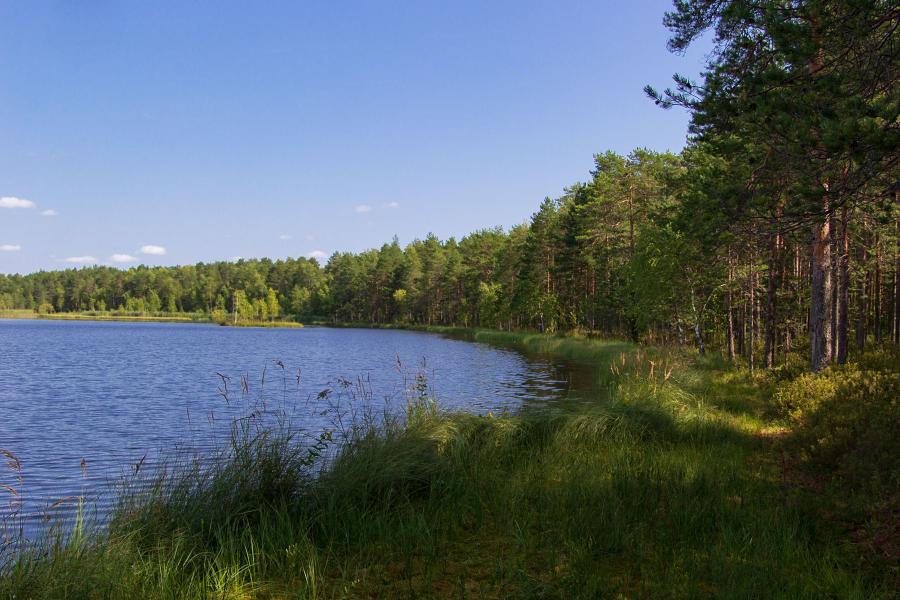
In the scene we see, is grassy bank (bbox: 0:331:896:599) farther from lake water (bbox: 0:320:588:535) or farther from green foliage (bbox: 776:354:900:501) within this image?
lake water (bbox: 0:320:588:535)

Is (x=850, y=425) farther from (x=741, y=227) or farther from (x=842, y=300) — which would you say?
(x=842, y=300)

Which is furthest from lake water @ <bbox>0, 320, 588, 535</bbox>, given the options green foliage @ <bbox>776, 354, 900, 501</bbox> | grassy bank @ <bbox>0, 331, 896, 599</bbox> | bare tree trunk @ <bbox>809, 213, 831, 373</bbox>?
bare tree trunk @ <bbox>809, 213, 831, 373</bbox>

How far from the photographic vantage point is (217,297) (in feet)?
520

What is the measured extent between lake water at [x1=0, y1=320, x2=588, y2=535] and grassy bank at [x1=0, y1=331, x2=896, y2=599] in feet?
4.13

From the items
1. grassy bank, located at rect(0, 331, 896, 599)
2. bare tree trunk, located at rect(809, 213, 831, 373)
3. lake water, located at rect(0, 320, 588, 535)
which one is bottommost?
lake water, located at rect(0, 320, 588, 535)

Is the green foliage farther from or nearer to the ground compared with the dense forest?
nearer to the ground

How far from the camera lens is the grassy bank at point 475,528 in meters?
4.68

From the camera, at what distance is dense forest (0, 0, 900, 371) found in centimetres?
732

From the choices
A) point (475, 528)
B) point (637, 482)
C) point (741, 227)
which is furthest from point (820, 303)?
point (475, 528)

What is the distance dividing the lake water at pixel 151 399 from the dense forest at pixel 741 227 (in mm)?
6712

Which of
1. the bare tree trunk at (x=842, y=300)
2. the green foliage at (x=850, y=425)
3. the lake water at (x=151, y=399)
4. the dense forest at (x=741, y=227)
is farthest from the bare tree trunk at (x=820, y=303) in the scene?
the lake water at (x=151, y=399)

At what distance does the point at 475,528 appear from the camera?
643cm

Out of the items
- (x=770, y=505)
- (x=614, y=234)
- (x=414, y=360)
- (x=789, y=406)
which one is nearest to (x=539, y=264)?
(x=614, y=234)

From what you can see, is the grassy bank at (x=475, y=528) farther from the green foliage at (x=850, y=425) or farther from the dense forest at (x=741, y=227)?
the dense forest at (x=741, y=227)
